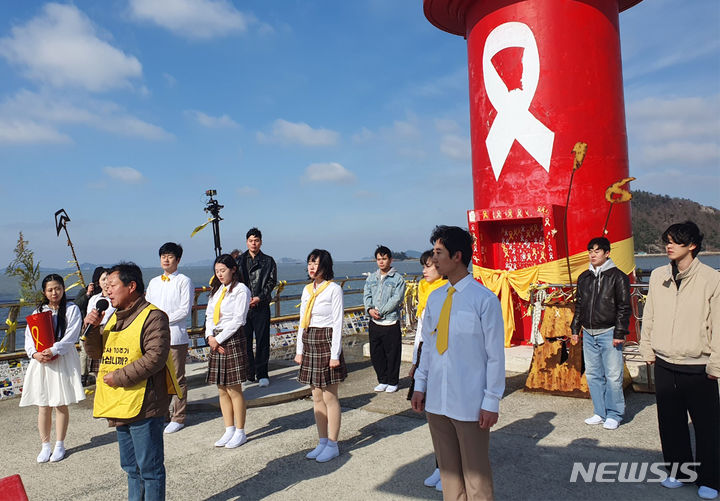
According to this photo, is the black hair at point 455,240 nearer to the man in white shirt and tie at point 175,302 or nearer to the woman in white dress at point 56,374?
the man in white shirt and tie at point 175,302

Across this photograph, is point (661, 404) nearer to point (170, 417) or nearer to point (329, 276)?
point (329, 276)

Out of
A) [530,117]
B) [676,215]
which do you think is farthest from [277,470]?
[676,215]

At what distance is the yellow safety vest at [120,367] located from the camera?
3.21m

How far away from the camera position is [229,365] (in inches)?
190

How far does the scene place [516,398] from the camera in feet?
19.8

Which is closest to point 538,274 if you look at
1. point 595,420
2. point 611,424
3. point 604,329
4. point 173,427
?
point 604,329

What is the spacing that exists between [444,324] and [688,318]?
1.85 metres

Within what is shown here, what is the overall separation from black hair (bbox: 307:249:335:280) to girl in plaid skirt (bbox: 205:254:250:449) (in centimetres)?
85

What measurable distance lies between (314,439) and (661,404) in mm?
2996

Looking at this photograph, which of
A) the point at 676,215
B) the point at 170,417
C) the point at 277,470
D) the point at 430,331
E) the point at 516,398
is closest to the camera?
the point at 430,331

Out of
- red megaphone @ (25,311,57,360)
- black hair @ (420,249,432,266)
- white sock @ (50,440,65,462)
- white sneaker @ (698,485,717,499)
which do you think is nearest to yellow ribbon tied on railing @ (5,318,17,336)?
red megaphone @ (25,311,57,360)

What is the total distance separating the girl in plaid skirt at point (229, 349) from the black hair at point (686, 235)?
11.9 feet

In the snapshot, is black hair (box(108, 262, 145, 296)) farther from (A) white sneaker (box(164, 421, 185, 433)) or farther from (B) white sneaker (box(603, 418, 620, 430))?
(B) white sneaker (box(603, 418, 620, 430))

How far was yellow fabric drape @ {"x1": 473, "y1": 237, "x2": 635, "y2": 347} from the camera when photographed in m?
7.76
